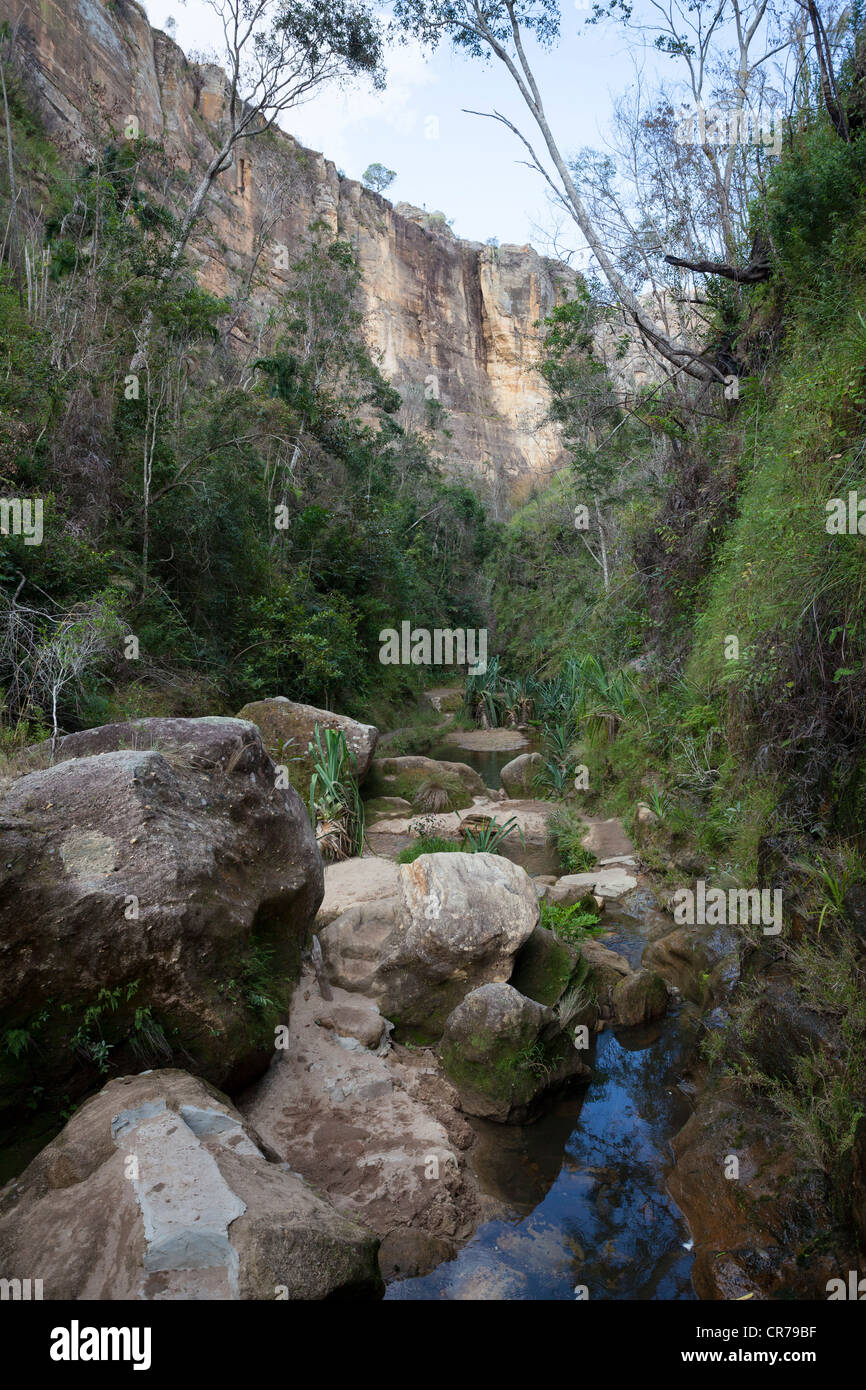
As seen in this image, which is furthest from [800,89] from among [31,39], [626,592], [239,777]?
[31,39]

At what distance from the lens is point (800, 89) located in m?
8.17

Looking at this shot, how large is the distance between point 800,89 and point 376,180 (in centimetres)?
3861

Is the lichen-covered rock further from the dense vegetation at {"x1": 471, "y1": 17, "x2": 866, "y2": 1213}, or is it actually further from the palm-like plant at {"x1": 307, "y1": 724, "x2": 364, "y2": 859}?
the palm-like plant at {"x1": 307, "y1": 724, "x2": 364, "y2": 859}

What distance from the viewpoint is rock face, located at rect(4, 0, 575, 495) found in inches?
821

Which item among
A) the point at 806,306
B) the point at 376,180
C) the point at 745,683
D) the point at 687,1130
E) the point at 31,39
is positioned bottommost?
the point at 687,1130

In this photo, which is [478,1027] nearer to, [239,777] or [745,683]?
[239,777]

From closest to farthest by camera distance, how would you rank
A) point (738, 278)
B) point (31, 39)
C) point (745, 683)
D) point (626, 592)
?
point (745, 683)
point (738, 278)
point (626, 592)
point (31, 39)

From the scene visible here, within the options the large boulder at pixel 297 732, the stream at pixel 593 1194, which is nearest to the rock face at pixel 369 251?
the large boulder at pixel 297 732

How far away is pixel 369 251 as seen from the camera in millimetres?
38938

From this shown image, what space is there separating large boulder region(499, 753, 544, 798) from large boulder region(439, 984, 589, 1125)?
21.7 feet

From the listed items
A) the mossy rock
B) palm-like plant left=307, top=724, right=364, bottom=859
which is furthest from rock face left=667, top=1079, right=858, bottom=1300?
palm-like plant left=307, top=724, right=364, bottom=859

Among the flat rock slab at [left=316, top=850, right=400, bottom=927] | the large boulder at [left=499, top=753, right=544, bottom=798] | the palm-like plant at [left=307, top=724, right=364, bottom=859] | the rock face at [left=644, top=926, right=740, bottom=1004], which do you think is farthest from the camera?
the large boulder at [left=499, top=753, right=544, bottom=798]

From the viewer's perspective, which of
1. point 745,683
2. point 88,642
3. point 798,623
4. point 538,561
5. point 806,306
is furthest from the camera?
point 538,561

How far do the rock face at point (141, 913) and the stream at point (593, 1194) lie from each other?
4.36 ft
